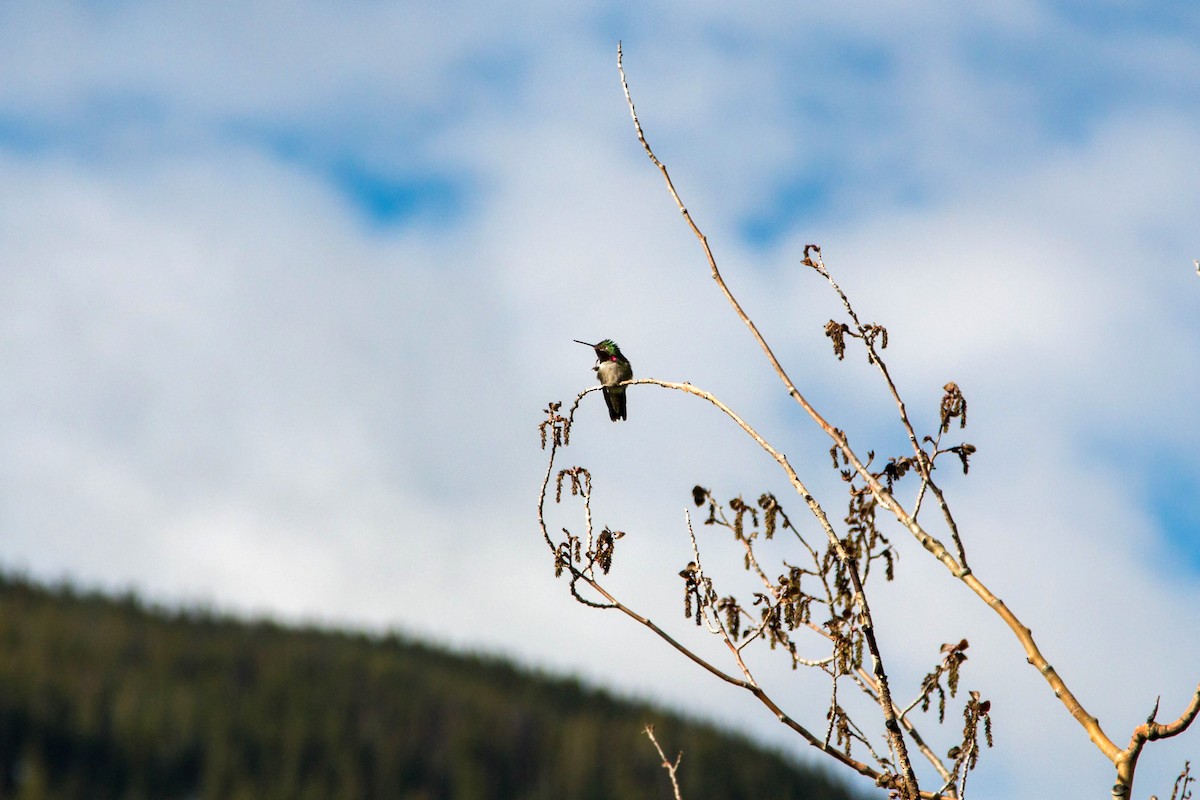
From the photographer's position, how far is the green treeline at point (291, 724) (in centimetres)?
3834

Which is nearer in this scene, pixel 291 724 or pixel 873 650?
pixel 873 650

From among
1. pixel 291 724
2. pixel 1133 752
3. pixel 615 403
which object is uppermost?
pixel 291 724

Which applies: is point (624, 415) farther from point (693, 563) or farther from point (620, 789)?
point (620, 789)

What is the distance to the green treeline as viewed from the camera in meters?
38.3

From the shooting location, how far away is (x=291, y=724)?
A: 4209 cm

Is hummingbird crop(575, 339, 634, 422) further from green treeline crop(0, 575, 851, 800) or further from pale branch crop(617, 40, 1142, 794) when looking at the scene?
green treeline crop(0, 575, 851, 800)

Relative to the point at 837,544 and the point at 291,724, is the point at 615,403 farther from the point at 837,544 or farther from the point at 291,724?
the point at 291,724

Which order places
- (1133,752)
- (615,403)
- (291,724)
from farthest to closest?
(291,724), (615,403), (1133,752)

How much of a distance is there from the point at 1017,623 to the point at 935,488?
0.59 m

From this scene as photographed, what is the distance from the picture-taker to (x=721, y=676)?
4723 millimetres

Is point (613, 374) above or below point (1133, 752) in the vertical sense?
above

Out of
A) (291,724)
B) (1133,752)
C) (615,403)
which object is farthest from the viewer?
(291,724)

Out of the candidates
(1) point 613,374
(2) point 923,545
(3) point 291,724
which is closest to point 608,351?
(1) point 613,374

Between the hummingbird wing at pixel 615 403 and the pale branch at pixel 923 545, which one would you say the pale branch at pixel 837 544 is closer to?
the pale branch at pixel 923 545
